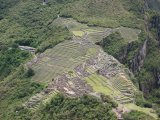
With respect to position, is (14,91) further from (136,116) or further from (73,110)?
(136,116)

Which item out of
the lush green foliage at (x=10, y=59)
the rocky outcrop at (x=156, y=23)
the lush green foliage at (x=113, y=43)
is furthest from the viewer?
the rocky outcrop at (x=156, y=23)

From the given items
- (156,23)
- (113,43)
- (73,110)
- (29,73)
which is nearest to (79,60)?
(29,73)

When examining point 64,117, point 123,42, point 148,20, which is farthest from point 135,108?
point 148,20

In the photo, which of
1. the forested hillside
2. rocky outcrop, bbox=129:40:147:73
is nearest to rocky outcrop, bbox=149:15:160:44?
the forested hillside

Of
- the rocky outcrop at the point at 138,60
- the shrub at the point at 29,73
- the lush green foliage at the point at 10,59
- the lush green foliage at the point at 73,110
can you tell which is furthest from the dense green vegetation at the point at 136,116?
the lush green foliage at the point at 10,59

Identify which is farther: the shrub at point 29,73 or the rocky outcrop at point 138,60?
the rocky outcrop at point 138,60

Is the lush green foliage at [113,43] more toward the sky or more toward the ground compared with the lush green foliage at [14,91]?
more toward the sky

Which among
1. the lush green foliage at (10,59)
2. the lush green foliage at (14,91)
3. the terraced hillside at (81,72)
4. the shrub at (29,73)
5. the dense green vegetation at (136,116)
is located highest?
the dense green vegetation at (136,116)

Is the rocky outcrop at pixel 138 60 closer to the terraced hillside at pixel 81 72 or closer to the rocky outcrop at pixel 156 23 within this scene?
the terraced hillside at pixel 81 72

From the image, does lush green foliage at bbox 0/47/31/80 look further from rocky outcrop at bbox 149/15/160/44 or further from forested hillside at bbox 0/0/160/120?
rocky outcrop at bbox 149/15/160/44

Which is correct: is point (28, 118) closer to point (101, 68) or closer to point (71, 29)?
point (101, 68)
